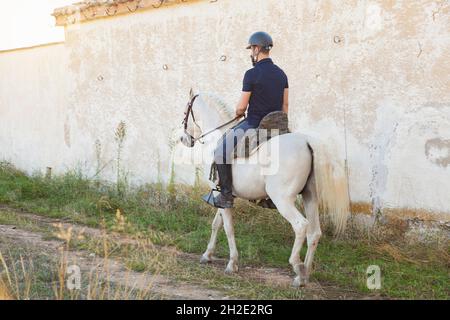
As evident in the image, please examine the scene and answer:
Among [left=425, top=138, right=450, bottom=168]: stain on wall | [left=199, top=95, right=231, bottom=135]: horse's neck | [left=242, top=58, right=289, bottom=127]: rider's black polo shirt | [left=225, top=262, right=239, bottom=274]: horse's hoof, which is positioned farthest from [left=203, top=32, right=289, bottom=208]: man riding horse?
[left=425, top=138, right=450, bottom=168]: stain on wall

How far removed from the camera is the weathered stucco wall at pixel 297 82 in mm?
7332

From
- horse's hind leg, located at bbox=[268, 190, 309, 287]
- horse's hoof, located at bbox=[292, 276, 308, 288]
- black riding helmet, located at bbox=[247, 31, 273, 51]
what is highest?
black riding helmet, located at bbox=[247, 31, 273, 51]

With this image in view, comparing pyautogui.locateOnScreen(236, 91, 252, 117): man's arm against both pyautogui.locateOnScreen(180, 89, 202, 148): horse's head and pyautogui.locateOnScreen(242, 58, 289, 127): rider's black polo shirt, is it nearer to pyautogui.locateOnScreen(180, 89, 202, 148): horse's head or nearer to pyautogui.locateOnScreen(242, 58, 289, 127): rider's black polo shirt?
pyautogui.locateOnScreen(242, 58, 289, 127): rider's black polo shirt

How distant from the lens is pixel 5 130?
1528 cm

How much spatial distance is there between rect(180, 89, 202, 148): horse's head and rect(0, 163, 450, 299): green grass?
1412mm

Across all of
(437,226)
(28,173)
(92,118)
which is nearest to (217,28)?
(92,118)

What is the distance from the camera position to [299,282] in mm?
6023

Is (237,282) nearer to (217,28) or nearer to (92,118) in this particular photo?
(217,28)

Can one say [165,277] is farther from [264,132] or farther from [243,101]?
[243,101]

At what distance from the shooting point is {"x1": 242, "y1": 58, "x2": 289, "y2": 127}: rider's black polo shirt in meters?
6.39

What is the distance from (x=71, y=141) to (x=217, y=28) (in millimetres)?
4947

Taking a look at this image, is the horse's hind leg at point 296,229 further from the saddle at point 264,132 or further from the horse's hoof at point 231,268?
the horse's hoof at point 231,268

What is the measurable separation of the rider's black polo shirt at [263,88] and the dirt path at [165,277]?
1.71 metres
